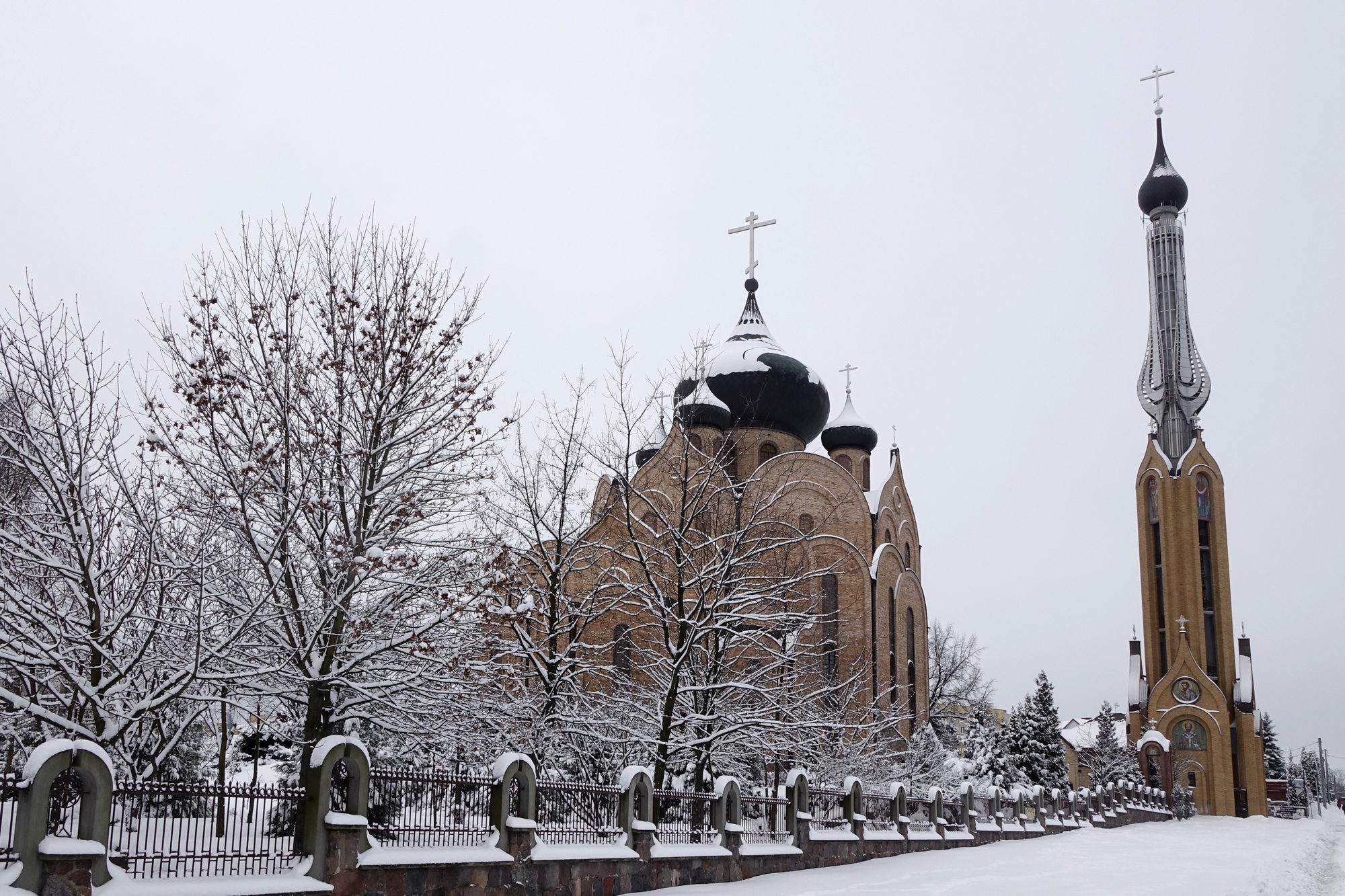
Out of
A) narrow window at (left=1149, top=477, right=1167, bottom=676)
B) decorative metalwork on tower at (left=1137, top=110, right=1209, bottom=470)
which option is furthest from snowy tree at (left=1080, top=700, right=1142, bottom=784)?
decorative metalwork on tower at (left=1137, top=110, right=1209, bottom=470)

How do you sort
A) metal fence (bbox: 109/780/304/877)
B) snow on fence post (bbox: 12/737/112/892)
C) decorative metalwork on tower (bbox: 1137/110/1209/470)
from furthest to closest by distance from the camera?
decorative metalwork on tower (bbox: 1137/110/1209/470) < metal fence (bbox: 109/780/304/877) < snow on fence post (bbox: 12/737/112/892)

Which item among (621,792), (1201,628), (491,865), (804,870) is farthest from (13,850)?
(1201,628)

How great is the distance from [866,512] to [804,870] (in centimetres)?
1800

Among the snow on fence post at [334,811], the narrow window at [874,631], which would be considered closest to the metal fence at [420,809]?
the snow on fence post at [334,811]

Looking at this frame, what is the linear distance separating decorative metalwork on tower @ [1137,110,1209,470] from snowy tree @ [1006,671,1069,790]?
1848cm

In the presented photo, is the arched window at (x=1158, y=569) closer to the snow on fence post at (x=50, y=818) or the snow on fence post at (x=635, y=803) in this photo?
the snow on fence post at (x=635, y=803)

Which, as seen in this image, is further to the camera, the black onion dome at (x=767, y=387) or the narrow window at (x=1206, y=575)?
the narrow window at (x=1206, y=575)

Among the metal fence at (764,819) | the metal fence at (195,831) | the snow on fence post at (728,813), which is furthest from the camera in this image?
the metal fence at (764,819)

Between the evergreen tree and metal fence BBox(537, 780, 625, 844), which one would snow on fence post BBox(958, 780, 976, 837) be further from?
the evergreen tree

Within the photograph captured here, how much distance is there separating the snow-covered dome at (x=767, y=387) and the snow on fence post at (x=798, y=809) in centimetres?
1727

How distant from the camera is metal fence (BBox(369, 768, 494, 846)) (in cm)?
934

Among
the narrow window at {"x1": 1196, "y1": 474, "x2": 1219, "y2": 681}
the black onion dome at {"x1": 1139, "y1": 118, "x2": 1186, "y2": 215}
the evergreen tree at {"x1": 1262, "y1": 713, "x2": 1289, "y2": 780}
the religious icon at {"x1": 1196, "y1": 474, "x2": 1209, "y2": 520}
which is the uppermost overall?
the black onion dome at {"x1": 1139, "y1": 118, "x2": 1186, "y2": 215}

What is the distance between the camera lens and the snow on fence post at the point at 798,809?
1470 centimetres

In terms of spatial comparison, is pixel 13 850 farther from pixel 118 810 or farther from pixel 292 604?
pixel 292 604
